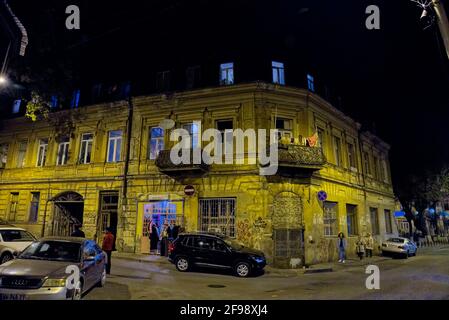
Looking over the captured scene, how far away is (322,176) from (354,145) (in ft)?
22.1

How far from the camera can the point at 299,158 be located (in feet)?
49.8

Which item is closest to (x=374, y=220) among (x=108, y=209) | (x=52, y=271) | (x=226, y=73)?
(x=226, y=73)

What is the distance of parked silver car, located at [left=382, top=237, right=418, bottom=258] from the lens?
20.2 m

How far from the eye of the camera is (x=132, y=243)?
16984mm

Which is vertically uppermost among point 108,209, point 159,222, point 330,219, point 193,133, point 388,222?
point 193,133

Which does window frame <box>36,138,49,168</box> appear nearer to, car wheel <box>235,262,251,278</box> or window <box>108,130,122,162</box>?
window <box>108,130,122,162</box>

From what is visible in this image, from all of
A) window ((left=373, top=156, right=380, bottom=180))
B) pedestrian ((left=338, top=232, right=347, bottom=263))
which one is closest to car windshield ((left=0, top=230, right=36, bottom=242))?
pedestrian ((left=338, top=232, right=347, bottom=263))

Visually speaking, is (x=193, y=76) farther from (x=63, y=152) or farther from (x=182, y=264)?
(x=182, y=264)

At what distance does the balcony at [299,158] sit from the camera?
15094mm

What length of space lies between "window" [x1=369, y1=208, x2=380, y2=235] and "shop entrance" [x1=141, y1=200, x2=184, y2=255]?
1548 cm

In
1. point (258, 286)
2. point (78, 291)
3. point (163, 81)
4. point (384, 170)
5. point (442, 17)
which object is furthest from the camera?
point (384, 170)

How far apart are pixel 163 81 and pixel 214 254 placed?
1173cm

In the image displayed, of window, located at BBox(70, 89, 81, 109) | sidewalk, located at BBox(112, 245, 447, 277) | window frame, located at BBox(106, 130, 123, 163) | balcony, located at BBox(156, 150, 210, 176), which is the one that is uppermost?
window, located at BBox(70, 89, 81, 109)

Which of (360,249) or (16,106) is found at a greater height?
(16,106)
